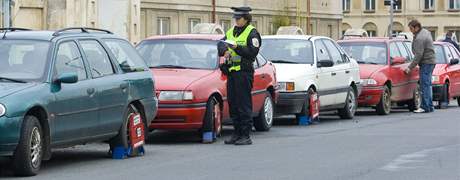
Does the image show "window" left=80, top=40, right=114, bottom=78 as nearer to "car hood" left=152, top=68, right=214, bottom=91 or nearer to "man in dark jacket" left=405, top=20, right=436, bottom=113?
"car hood" left=152, top=68, right=214, bottom=91

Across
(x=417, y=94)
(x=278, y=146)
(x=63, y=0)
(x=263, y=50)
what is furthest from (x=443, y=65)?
(x=278, y=146)

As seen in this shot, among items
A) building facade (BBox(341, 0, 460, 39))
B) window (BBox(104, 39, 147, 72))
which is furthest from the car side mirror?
building facade (BBox(341, 0, 460, 39))

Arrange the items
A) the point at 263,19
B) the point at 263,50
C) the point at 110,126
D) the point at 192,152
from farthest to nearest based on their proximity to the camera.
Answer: the point at 263,19 < the point at 263,50 < the point at 192,152 < the point at 110,126

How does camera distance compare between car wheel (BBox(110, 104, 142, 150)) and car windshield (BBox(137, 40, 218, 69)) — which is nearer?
car wheel (BBox(110, 104, 142, 150))

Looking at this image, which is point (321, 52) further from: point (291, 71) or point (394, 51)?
point (394, 51)

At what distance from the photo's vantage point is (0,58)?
1208cm

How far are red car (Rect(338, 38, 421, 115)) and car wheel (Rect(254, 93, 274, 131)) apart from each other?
4.94m

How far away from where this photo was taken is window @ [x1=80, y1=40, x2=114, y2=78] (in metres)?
12.9

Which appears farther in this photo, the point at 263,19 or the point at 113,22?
the point at 263,19

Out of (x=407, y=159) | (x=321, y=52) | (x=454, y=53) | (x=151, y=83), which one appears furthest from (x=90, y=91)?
(x=454, y=53)

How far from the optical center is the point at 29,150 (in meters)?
11.1

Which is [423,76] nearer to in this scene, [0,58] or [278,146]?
[278,146]

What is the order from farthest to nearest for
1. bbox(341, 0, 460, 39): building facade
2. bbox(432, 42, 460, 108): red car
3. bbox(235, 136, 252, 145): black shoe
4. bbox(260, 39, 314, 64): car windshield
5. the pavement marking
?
bbox(341, 0, 460, 39): building facade < bbox(432, 42, 460, 108): red car < bbox(260, 39, 314, 64): car windshield < bbox(235, 136, 252, 145): black shoe < the pavement marking

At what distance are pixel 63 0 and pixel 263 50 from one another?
10.9 meters
